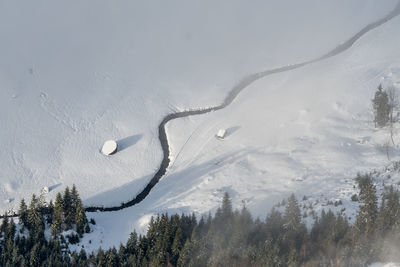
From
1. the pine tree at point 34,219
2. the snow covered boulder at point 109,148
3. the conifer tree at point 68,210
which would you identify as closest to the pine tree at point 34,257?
the pine tree at point 34,219

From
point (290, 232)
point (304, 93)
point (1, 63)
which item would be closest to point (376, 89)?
point (304, 93)

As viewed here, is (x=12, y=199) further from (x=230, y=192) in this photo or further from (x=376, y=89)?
(x=376, y=89)

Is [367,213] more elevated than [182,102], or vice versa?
[182,102]

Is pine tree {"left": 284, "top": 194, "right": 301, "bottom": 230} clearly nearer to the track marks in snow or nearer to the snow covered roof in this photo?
the snow covered roof

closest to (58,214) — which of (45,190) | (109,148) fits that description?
(45,190)

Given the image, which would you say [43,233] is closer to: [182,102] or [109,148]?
[109,148]

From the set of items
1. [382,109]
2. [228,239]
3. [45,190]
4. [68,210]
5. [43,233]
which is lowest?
[228,239]
